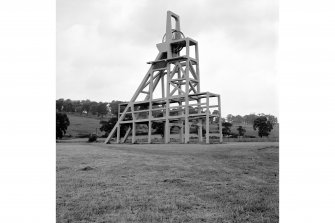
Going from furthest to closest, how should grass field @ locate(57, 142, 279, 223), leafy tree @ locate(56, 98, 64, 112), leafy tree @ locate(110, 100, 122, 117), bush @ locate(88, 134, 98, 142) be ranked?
leafy tree @ locate(110, 100, 122, 117) → bush @ locate(88, 134, 98, 142) → leafy tree @ locate(56, 98, 64, 112) → grass field @ locate(57, 142, 279, 223)

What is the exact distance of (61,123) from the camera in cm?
838

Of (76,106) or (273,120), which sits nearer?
(273,120)

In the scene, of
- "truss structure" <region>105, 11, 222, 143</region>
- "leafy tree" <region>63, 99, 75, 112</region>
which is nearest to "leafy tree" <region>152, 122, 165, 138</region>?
"truss structure" <region>105, 11, 222, 143</region>

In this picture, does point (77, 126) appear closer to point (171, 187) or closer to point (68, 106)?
point (68, 106)

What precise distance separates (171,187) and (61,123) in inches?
173

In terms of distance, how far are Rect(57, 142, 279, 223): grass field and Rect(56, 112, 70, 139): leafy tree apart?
1465 millimetres

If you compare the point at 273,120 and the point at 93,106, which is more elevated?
the point at 93,106

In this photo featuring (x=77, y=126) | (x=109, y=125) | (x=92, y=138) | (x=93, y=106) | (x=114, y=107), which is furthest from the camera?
(x=109, y=125)

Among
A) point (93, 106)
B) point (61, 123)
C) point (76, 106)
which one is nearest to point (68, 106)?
point (76, 106)

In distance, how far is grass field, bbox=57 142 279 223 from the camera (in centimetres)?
445

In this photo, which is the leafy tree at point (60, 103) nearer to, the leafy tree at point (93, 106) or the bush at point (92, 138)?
the leafy tree at point (93, 106)

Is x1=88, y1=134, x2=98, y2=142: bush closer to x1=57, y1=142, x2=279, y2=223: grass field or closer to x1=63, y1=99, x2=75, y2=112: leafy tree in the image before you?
x1=63, y1=99, x2=75, y2=112: leafy tree

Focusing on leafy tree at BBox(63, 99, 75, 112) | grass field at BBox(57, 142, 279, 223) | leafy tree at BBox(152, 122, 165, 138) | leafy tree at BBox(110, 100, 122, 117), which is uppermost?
leafy tree at BBox(110, 100, 122, 117)
